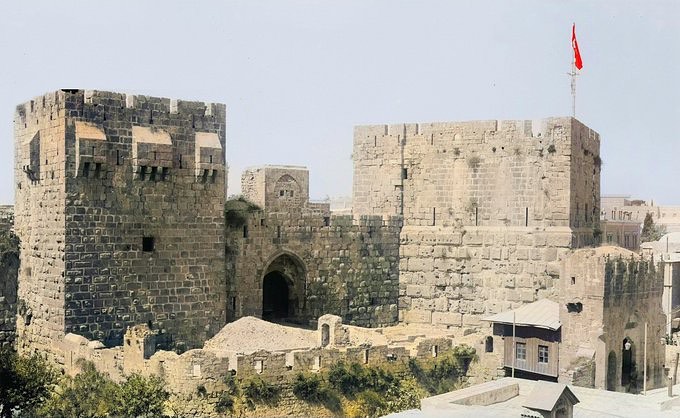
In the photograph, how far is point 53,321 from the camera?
66.4 ft

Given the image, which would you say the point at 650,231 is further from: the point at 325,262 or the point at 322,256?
the point at 322,256

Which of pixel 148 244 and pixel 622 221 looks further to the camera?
pixel 622 221

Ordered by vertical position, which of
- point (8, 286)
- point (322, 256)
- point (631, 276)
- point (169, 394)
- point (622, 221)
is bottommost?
point (169, 394)

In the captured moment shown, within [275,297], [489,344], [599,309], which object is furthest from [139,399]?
[599,309]

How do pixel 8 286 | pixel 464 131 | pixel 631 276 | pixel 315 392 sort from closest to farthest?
pixel 315 392, pixel 8 286, pixel 631 276, pixel 464 131

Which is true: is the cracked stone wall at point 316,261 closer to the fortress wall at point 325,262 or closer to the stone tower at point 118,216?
the fortress wall at point 325,262

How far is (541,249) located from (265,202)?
1216cm

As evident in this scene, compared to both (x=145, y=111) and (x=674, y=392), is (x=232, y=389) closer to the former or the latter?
(x=145, y=111)

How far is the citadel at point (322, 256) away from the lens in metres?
20.0

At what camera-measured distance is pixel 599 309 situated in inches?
875

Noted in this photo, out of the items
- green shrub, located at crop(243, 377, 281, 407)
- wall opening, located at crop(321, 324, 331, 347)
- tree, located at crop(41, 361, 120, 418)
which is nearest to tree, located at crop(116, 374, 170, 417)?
tree, located at crop(41, 361, 120, 418)

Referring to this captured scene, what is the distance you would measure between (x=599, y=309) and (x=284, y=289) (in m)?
9.21

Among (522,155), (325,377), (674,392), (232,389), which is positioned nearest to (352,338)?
(325,377)

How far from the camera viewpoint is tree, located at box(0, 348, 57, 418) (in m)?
18.2
